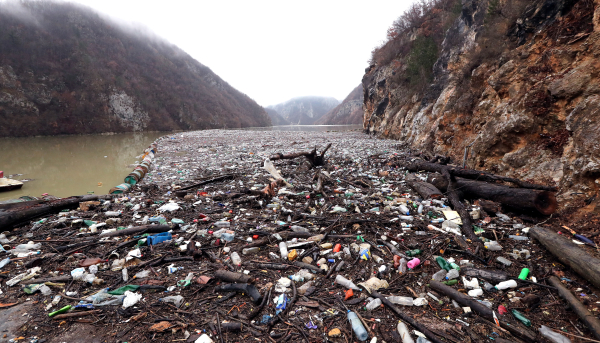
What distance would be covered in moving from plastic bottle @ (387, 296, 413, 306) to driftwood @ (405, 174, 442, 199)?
10.2 feet

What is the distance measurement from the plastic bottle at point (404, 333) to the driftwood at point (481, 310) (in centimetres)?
65

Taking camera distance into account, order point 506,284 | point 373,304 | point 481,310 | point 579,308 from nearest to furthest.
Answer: point 579,308
point 481,310
point 373,304
point 506,284

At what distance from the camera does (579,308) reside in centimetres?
190

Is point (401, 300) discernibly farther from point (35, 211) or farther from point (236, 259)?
point (35, 211)

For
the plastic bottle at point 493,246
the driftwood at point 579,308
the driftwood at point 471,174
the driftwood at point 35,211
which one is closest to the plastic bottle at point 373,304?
the driftwood at point 579,308

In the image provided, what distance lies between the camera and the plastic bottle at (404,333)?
5.85 feet

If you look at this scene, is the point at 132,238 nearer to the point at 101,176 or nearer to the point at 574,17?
the point at 101,176

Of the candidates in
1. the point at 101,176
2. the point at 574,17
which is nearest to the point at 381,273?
the point at 574,17

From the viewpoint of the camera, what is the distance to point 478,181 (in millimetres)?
4816

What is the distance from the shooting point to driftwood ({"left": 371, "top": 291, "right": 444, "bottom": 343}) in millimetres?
1798

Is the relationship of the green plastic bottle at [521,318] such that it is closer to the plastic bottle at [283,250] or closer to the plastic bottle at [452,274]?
the plastic bottle at [452,274]

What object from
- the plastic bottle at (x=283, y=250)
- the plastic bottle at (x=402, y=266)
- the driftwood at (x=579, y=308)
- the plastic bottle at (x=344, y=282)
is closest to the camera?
the driftwood at (x=579, y=308)

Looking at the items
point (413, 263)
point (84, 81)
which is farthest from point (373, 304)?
point (84, 81)

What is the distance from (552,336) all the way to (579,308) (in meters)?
0.41
